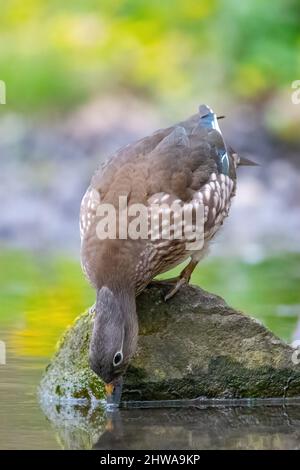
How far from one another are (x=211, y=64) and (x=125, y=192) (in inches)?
439

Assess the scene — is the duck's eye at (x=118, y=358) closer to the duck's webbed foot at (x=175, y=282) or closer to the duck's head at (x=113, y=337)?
the duck's head at (x=113, y=337)

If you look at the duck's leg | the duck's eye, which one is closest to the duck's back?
the duck's leg

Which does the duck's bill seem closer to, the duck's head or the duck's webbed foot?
the duck's head

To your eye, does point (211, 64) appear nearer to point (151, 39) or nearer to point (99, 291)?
point (151, 39)

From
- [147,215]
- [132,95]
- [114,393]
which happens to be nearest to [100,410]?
[114,393]

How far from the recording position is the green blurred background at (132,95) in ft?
52.4

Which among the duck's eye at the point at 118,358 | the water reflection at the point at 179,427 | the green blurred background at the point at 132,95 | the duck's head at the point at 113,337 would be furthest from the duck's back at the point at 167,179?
the green blurred background at the point at 132,95

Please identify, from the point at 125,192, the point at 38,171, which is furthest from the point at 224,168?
the point at 38,171

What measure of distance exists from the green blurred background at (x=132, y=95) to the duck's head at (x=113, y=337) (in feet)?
25.2

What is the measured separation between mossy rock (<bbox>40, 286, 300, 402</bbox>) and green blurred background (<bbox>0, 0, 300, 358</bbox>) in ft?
23.4

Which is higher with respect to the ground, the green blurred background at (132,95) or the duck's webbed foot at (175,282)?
the green blurred background at (132,95)

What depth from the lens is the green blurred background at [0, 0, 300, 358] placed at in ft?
52.4

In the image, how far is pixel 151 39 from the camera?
60.7ft

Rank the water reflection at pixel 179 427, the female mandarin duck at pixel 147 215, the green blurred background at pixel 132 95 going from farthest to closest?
the green blurred background at pixel 132 95 → the female mandarin duck at pixel 147 215 → the water reflection at pixel 179 427
